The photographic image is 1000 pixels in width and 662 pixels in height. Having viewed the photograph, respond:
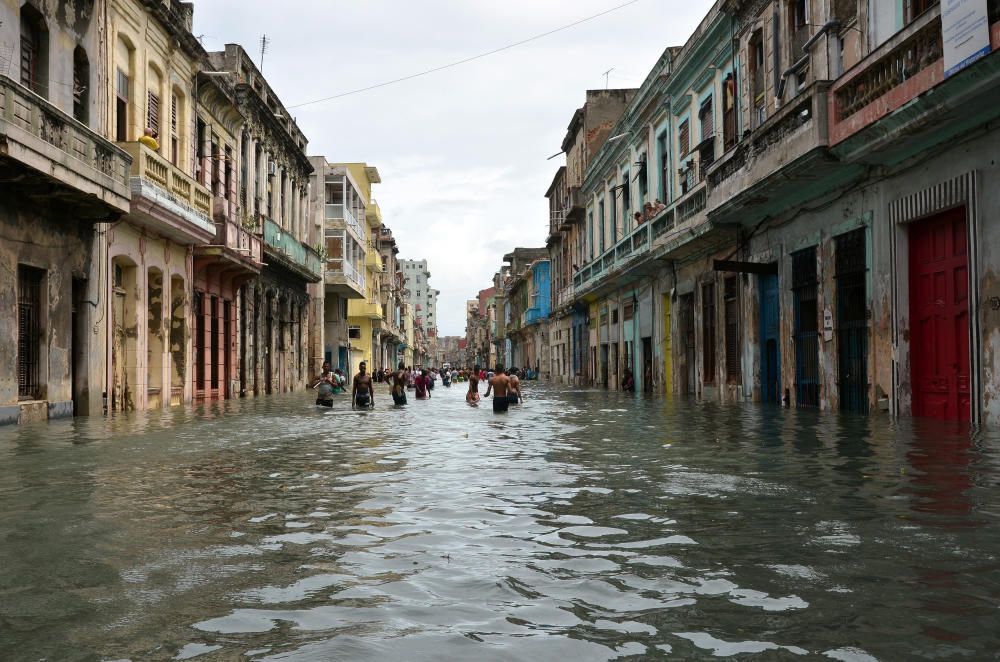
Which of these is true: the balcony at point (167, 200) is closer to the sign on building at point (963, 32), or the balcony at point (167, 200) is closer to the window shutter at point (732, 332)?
the window shutter at point (732, 332)

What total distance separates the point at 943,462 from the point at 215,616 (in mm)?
7258

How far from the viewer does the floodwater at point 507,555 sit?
3434 millimetres

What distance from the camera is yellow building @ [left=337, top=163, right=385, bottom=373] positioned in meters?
58.7

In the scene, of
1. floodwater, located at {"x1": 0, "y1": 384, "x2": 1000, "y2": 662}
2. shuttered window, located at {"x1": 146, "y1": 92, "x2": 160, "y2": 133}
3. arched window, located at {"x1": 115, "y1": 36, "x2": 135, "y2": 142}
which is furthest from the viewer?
shuttered window, located at {"x1": 146, "y1": 92, "x2": 160, "y2": 133}

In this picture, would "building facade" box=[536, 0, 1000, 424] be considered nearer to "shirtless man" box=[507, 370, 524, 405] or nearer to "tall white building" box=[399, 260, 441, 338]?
"shirtless man" box=[507, 370, 524, 405]

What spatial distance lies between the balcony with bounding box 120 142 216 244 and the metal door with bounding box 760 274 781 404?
1412 centimetres

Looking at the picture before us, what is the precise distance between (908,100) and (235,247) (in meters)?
20.0

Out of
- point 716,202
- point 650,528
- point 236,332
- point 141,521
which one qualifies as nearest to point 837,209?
point 716,202

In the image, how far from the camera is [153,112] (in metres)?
22.7

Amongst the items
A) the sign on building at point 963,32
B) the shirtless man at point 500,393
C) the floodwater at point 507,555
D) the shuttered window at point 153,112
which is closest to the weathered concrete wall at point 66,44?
the shuttered window at point 153,112

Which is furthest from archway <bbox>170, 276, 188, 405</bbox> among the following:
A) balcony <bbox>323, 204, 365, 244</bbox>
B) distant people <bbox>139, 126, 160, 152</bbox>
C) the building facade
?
balcony <bbox>323, 204, 365, 244</bbox>

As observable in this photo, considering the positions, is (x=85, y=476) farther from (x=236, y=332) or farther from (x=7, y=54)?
(x=236, y=332)

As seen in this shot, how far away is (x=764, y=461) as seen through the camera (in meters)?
9.08

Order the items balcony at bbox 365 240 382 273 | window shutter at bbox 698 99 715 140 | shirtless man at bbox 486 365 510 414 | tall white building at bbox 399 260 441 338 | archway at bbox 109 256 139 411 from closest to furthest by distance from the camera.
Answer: shirtless man at bbox 486 365 510 414
archway at bbox 109 256 139 411
window shutter at bbox 698 99 715 140
balcony at bbox 365 240 382 273
tall white building at bbox 399 260 441 338
